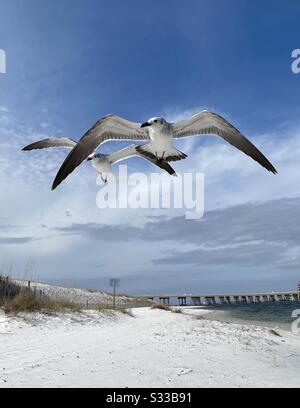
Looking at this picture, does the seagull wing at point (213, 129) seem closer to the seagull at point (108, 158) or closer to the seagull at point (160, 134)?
the seagull at point (160, 134)

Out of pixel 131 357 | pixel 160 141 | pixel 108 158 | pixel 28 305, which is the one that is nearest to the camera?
pixel 160 141

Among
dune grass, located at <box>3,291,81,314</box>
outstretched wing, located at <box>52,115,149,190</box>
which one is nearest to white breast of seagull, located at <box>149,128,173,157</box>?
outstretched wing, located at <box>52,115,149,190</box>

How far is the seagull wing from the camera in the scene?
582cm

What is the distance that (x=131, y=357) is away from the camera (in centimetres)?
705

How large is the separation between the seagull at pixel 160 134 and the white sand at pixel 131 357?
2.72m

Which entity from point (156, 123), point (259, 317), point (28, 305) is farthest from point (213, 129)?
point (259, 317)

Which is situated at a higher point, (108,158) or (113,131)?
(113,131)

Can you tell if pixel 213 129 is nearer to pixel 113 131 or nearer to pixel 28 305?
pixel 113 131

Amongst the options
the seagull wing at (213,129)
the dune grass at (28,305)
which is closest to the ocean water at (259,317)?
the dune grass at (28,305)

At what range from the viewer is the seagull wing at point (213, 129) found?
582cm

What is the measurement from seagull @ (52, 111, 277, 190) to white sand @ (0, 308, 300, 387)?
2.72 m

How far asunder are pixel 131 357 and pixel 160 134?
389cm
